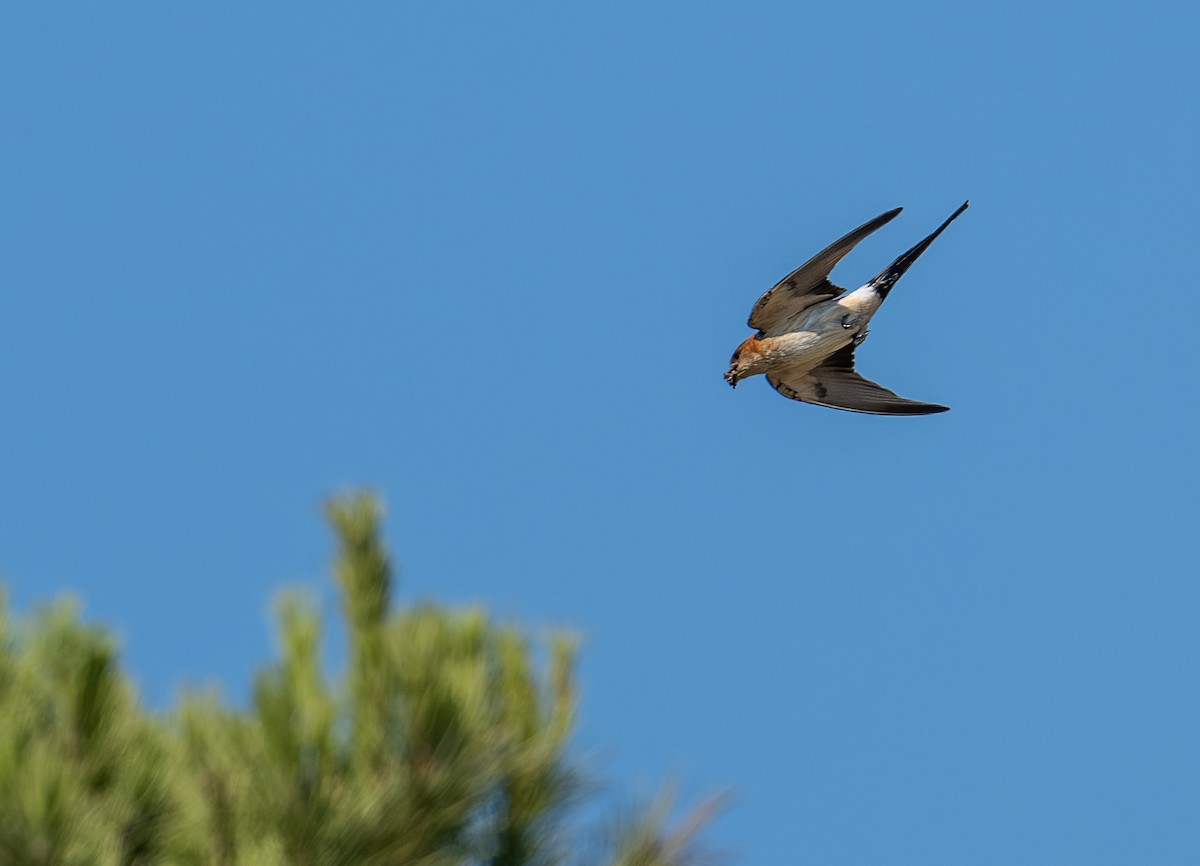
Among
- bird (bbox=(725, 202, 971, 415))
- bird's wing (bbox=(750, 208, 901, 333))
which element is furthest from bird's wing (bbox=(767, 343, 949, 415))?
bird's wing (bbox=(750, 208, 901, 333))

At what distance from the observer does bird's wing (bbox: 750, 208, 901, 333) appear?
37.8ft

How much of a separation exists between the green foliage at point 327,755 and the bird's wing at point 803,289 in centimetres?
591

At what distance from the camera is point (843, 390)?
41.7ft

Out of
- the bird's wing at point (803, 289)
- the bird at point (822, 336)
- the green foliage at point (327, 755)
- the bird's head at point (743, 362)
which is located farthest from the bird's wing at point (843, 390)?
the green foliage at point (327, 755)

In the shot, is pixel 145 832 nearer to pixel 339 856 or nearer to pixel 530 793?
pixel 339 856

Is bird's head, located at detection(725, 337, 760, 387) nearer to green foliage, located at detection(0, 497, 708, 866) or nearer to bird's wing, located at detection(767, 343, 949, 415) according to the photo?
bird's wing, located at detection(767, 343, 949, 415)

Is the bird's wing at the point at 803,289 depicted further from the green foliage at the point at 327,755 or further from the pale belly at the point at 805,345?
the green foliage at the point at 327,755

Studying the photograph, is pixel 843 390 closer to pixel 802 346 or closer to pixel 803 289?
pixel 802 346

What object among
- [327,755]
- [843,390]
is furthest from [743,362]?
[327,755]

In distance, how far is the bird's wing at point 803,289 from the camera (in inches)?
454

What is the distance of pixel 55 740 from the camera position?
228 inches

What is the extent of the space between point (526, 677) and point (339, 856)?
969 millimetres

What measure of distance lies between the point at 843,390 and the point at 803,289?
1221 mm

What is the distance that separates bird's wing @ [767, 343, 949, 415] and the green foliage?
675cm
